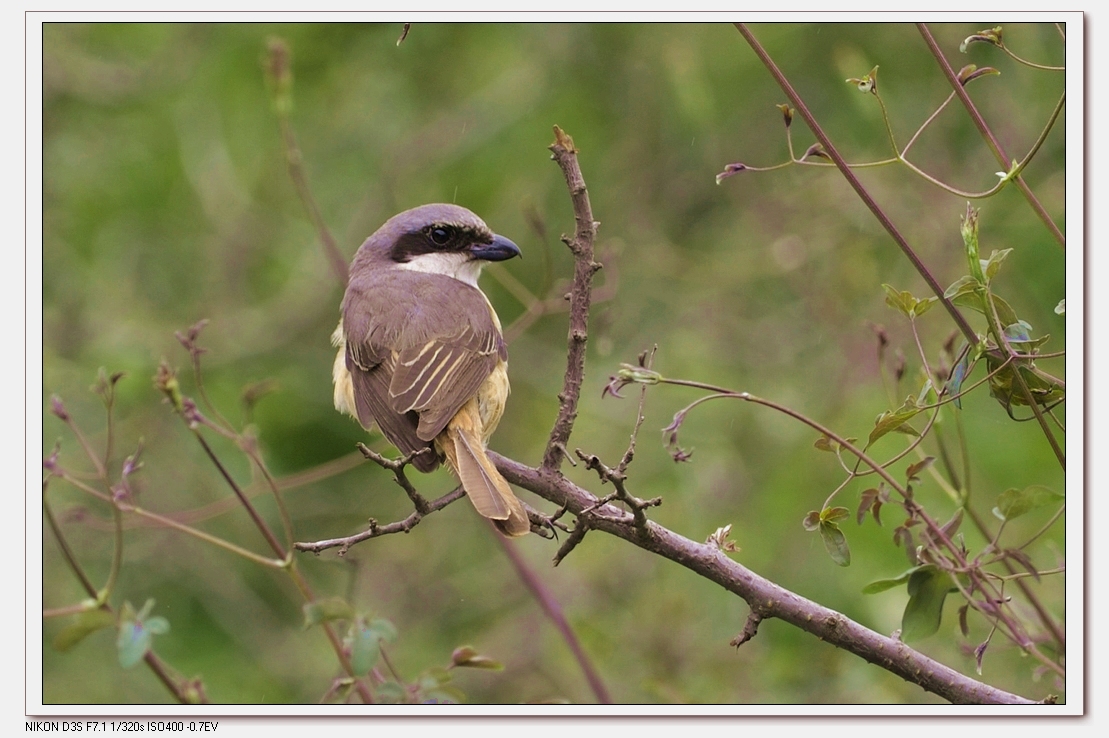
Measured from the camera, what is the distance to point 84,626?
2742 mm

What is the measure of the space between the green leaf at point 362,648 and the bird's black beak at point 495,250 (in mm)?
1813

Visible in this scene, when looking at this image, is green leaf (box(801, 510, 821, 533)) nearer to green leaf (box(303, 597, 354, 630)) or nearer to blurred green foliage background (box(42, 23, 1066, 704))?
green leaf (box(303, 597, 354, 630))

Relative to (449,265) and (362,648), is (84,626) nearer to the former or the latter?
(362,648)

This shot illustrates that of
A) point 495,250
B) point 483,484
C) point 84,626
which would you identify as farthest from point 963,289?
point 84,626

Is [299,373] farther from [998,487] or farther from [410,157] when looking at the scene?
[998,487]

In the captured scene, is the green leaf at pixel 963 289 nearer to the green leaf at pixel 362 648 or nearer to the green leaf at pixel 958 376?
the green leaf at pixel 958 376

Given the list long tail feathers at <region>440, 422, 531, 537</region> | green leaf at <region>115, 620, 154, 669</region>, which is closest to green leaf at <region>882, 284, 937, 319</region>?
long tail feathers at <region>440, 422, 531, 537</region>

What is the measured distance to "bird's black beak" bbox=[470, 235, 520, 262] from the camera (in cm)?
421

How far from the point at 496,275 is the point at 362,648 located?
2.38 m

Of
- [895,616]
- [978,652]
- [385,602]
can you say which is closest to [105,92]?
[385,602]

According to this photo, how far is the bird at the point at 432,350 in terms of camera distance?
3332mm

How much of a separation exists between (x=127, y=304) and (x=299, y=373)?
A: 93 centimetres

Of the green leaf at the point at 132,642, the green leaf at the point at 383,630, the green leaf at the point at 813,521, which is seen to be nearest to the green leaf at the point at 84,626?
the green leaf at the point at 132,642
